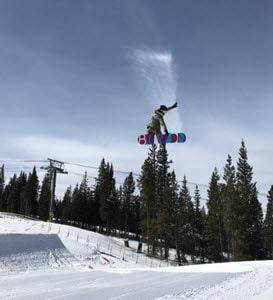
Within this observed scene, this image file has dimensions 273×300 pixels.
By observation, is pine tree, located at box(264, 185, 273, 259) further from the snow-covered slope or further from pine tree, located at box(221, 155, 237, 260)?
the snow-covered slope

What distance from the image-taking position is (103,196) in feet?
209

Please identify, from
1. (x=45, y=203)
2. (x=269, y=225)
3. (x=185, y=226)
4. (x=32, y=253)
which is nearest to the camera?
(x=32, y=253)

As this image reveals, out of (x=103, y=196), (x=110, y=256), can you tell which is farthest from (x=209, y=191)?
(x=110, y=256)

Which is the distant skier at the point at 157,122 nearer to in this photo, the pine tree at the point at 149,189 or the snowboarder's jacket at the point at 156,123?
the snowboarder's jacket at the point at 156,123

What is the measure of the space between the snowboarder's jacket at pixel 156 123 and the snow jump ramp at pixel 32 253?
15916 mm

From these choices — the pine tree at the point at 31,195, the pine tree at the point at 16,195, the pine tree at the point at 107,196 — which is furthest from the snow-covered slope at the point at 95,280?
the pine tree at the point at 16,195

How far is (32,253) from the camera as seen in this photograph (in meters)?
26.4

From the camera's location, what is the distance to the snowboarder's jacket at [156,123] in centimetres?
1009

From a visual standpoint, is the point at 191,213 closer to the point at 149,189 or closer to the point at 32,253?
the point at 149,189

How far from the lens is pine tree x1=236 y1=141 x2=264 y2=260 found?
4175cm

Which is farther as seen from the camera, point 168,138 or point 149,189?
point 149,189

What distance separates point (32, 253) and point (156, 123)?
20.2 metres

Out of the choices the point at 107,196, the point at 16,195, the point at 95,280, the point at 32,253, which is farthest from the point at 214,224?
the point at 16,195

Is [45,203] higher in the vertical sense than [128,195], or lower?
lower
